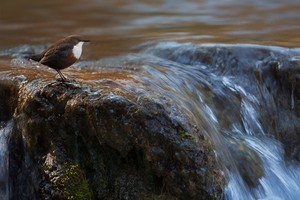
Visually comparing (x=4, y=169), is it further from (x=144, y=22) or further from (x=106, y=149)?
(x=144, y=22)

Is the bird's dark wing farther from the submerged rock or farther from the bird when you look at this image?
the submerged rock

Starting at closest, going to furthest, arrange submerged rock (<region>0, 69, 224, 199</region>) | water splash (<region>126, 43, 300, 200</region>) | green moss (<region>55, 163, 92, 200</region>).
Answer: submerged rock (<region>0, 69, 224, 199</region>) < green moss (<region>55, 163, 92, 200</region>) < water splash (<region>126, 43, 300, 200</region>)

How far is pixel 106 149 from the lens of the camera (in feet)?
15.6

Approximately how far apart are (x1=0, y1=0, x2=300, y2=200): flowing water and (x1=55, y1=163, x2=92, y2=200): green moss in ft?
2.16

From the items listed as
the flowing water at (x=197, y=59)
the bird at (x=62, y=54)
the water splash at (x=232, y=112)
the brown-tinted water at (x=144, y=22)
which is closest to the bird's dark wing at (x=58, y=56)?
the bird at (x=62, y=54)

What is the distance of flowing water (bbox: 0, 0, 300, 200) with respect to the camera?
555 cm

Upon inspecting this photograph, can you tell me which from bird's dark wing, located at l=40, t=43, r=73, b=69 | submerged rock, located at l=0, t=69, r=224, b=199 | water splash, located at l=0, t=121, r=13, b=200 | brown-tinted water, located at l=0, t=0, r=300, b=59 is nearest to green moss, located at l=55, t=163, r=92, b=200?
submerged rock, located at l=0, t=69, r=224, b=199

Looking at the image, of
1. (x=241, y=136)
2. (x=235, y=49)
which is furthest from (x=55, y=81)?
(x=235, y=49)

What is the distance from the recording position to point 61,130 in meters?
4.88

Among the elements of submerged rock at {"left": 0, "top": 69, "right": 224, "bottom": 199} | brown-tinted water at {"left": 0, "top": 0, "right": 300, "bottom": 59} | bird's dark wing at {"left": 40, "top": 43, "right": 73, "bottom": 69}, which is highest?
bird's dark wing at {"left": 40, "top": 43, "right": 73, "bottom": 69}

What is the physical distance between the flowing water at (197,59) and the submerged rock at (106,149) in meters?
0.27

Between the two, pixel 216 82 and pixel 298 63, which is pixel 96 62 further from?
pixel 298 63

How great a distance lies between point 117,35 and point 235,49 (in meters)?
2.53

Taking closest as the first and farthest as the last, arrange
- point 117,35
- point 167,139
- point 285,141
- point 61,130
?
1. point 167,139
2. point 61,130
3. point 285,141
4. point 117,35
